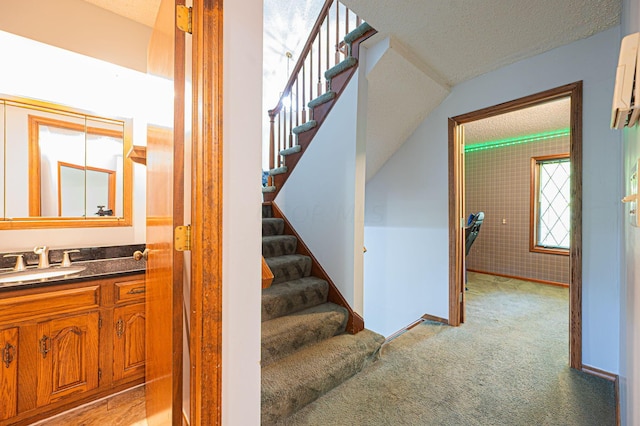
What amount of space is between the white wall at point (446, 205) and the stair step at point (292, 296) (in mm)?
1216

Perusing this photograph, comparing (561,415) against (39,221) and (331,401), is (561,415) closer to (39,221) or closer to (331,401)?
(331,401)

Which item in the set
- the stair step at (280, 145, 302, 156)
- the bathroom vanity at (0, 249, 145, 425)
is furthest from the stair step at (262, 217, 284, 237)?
the bathroom vanity at (0, 249, 145, 425)

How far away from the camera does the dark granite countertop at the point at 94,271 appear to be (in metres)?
1.43

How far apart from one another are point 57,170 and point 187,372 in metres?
1.95

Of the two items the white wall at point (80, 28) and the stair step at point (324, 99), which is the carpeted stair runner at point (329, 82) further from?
the white wall at point (80, 28)

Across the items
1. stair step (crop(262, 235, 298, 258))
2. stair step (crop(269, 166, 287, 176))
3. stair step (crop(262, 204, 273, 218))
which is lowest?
stair step (crop(262, 235, 298, 258))

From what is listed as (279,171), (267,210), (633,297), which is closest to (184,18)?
(633,297)

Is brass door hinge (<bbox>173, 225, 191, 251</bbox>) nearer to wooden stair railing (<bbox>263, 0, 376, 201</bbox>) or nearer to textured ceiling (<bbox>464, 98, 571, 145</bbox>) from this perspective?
wooden stair railing (<bbox>263, 0, 376, 201</bbox>)

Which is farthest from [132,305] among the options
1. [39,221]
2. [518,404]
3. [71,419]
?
[518,404]

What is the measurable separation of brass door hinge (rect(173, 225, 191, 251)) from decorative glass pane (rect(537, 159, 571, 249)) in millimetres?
5534

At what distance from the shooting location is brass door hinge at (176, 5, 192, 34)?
0.88 meters

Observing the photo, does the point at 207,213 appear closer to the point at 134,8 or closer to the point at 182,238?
the point at 182,238

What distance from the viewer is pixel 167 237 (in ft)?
3.27

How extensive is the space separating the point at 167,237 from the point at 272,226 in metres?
1.84
